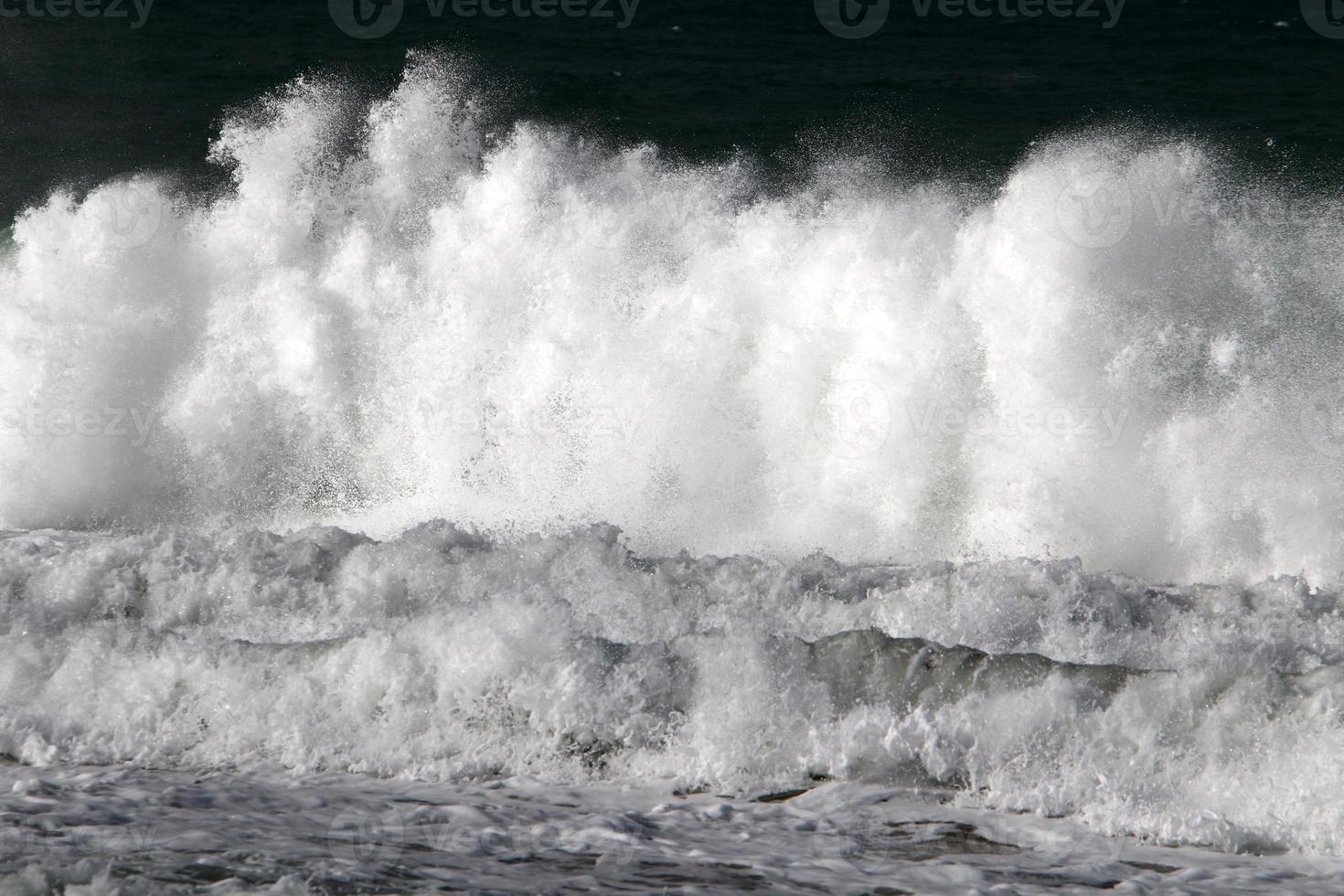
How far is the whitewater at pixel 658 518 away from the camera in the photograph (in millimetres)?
5172

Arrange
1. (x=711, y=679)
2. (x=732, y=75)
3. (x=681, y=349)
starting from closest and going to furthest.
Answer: (x=711, y=679) → (x=681, y=349) → (x=732, y=75)

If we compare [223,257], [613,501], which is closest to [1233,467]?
[613,501]

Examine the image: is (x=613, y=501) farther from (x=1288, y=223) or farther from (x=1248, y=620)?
(x=1288, y=223)

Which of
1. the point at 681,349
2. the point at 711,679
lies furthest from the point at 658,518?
the point at 711,679

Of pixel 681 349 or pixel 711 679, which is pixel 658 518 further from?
pixel 711 679

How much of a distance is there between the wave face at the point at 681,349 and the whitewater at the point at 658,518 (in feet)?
0.13

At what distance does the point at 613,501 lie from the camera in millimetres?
10305

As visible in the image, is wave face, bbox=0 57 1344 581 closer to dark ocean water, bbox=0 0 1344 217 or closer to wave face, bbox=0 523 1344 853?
wave face, bbox=0 523 1344 853

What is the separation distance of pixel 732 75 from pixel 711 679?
1344 cm

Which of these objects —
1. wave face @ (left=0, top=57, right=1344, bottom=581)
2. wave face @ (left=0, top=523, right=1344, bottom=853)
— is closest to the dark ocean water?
wave face @ (left=0, top=57, right=1344, bottom=581)

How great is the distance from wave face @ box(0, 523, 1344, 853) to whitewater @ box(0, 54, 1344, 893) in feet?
0.08

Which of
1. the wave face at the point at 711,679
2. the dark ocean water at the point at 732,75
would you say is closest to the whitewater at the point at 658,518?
Answer: the wave face at the point at 711,679

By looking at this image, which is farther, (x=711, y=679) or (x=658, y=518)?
(x=658, y=518)

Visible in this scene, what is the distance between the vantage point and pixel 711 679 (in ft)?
19.7
